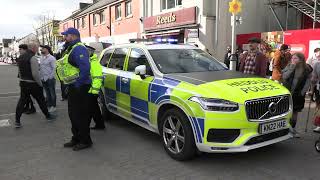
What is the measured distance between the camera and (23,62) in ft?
25.4

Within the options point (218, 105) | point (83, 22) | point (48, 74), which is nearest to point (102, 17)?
point (83, 22)

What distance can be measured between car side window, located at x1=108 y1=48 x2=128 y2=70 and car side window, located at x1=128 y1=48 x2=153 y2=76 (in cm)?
32

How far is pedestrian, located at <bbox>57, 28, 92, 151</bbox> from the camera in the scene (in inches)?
226

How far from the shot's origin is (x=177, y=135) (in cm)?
524

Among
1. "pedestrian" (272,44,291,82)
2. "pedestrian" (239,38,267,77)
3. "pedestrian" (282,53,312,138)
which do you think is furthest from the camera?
"pedestrian" (272,44,291,82)

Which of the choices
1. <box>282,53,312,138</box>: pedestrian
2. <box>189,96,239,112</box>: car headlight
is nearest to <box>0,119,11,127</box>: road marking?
<box>189,96,239,112</box>: car headlight

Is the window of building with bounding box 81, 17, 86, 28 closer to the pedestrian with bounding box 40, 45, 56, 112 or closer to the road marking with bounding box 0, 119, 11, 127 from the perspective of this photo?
the pedestrian with bounding box 40, 45, 56, 112

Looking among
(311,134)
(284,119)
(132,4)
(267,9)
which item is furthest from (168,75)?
(132,4)

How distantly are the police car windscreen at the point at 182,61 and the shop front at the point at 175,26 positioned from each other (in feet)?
36.5

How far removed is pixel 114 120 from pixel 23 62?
2308 mm

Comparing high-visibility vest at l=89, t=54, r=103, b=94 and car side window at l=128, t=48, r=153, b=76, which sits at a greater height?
car side window at l=128, t=48, r=153, b=76

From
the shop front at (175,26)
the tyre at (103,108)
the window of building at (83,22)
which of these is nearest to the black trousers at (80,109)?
the tyre at (103,108)

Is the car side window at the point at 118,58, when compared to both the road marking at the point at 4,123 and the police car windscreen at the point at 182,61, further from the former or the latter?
the road marking at the point at 4,123

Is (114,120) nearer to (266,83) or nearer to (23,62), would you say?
(23,62)
